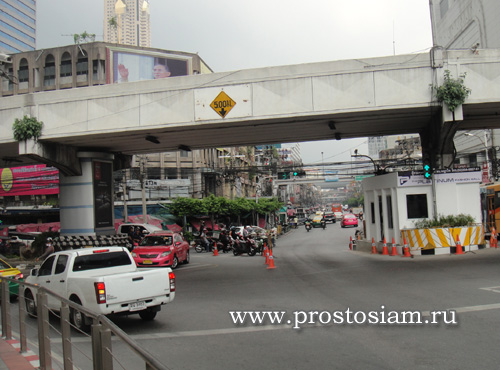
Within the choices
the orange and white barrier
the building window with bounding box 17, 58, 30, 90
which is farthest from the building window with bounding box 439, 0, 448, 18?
the building window with bounding box 17, 58, 30, 90

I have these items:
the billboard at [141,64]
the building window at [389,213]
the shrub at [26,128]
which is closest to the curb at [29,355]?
the shrub at [26,128]

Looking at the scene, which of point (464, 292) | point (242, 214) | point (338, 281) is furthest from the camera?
point (242, 214)

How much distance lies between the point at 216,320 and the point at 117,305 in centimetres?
205

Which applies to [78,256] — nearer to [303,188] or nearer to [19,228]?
[19,228]

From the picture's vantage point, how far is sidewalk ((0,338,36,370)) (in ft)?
20.1

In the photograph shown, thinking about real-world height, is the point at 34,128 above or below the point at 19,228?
above

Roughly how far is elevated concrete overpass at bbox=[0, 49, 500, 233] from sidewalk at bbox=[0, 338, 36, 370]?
37.2 feet

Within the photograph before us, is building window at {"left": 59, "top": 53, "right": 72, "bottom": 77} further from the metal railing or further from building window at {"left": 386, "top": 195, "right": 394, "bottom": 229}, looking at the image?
the metal railing

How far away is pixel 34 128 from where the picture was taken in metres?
18.5

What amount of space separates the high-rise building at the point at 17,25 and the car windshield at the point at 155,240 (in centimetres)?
8774

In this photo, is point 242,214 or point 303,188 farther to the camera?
point 303,188

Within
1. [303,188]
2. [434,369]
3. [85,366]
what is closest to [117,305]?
[85,366]

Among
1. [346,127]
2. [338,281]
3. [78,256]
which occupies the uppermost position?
[346,127]

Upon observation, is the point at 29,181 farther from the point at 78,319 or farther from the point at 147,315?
the point at 78,319
